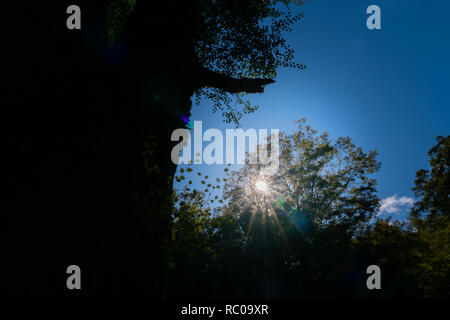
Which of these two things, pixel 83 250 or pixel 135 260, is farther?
pixel 135 260

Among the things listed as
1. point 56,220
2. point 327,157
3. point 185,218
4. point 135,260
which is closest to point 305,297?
point 327,157

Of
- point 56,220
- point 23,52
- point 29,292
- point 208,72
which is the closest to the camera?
point 29,292

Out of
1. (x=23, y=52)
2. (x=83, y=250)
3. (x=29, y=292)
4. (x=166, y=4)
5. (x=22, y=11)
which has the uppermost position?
(x=166, y=4)

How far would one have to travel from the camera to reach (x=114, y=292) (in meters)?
3.03

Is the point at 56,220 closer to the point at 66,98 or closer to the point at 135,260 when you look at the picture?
the point at 135,260

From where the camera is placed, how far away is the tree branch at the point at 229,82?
225 inches

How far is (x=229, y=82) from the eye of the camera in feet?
19.4

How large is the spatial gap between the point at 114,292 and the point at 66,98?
3016mm

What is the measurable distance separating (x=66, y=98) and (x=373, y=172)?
87.8ft

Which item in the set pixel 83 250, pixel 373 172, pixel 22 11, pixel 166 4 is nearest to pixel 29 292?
pixel 83 250

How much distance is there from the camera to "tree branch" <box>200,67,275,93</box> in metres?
5.71

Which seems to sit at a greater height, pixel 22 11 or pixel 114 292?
pixel 22 11

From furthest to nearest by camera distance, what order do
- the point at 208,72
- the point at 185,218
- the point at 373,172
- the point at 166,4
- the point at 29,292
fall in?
the point at 373,172 → the point at 185,218 → the point at 208,72 → the point at 166,4 → the point at 29,292

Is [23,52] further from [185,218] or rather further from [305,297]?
[305,297]
